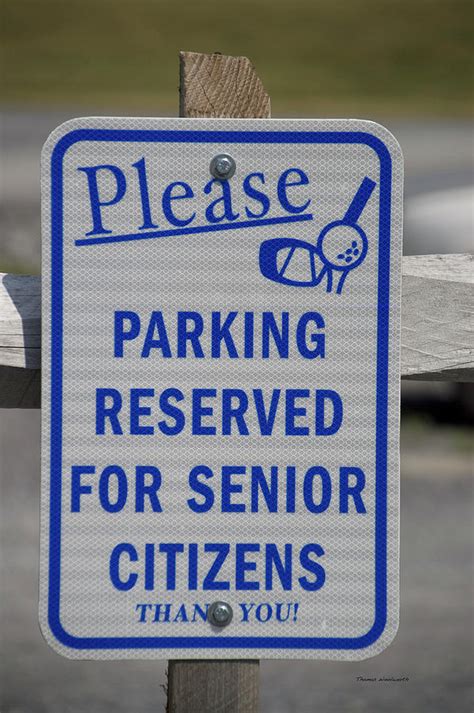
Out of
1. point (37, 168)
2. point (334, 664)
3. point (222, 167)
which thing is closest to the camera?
point (222, 167)

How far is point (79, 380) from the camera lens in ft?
5.33

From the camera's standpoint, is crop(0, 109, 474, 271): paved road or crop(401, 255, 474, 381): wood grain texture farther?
crop(0, 109, 474, 271): paved road

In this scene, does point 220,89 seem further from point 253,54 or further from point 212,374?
point 253,54

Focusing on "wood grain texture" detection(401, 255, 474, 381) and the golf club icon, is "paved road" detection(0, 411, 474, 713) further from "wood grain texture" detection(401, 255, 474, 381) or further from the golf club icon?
the golf club icon

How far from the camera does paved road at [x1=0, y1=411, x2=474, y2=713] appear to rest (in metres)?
4.23

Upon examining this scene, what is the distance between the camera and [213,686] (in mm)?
1680

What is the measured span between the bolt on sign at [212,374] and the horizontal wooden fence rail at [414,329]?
93mm

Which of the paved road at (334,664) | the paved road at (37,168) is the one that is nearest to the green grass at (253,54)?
the paved road at (37,168)

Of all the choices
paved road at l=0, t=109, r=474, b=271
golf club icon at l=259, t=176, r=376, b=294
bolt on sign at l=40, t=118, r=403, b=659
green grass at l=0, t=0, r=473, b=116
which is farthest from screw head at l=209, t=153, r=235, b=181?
green grass at l=0, t=0, r=473, b=116

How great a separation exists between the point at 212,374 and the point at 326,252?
24 cm

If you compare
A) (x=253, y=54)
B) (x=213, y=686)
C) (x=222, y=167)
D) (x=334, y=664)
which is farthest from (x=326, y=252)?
(x=253, y=54)

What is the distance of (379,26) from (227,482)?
2692 centimetres

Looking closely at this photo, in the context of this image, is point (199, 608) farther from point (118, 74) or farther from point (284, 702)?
point (118, 74)

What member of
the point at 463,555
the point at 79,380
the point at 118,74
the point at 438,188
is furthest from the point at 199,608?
the point at 118,74
